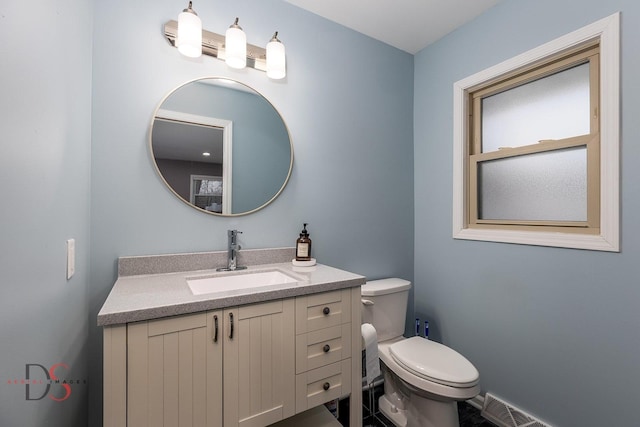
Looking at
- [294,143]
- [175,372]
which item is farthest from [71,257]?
[294,143]

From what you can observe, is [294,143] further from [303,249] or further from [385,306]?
[385,306]

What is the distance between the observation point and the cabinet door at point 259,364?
1.04m

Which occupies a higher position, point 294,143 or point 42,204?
point 294,143

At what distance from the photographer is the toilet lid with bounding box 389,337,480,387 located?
1.33 m

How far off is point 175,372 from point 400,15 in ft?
7.31

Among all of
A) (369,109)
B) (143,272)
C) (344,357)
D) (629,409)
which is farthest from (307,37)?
(629,409)

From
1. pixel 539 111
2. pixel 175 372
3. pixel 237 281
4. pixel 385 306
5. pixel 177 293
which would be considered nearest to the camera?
pixel 175 372

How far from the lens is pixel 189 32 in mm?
1343

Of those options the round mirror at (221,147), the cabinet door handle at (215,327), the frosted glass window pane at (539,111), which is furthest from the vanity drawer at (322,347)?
the frosted glass window pane at (539,111)

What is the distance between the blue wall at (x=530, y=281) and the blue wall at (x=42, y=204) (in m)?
2.03

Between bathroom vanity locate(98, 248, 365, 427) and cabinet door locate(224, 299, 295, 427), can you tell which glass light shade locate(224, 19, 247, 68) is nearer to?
bathroom vanity locate(98, 248, 365, 427)

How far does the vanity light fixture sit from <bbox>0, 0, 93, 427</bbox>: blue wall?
13.4 inches

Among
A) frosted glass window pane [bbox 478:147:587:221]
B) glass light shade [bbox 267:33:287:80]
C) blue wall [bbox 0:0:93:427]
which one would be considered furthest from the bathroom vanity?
frosted glass window pane [bbox 478:147:587:221]

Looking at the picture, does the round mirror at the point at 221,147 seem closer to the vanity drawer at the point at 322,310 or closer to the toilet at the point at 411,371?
the vanity drawer at the point at 322,310
